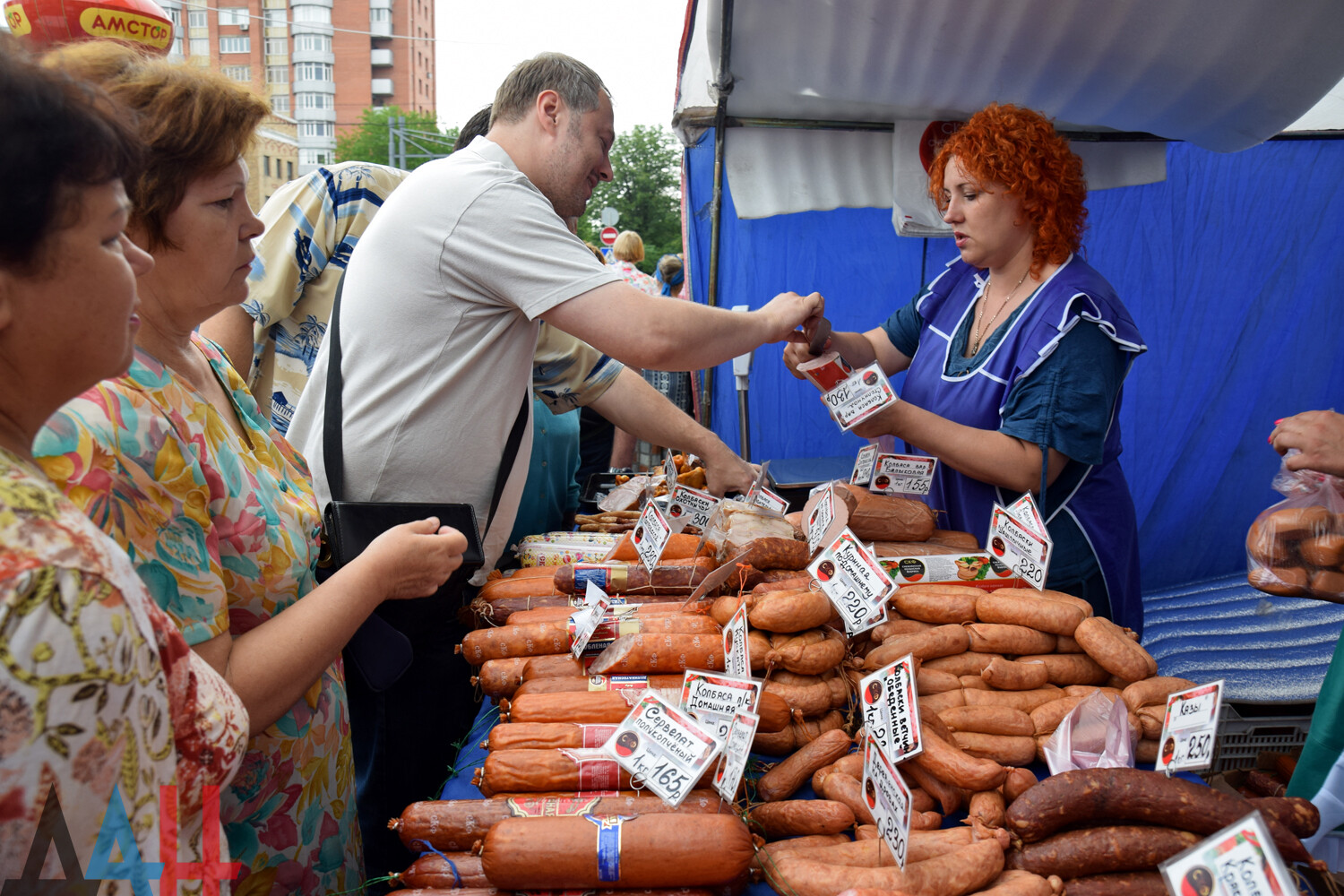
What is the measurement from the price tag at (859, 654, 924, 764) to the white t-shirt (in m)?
1.34

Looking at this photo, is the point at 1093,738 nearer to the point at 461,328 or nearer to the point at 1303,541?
the point at 1303,541

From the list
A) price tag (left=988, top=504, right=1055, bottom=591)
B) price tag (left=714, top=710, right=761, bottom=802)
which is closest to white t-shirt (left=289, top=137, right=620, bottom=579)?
price tag (left=714, top=710, right=761, bottom=802)

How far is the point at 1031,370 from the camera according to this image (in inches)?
112

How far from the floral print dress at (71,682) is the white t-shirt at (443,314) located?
60.9 inches

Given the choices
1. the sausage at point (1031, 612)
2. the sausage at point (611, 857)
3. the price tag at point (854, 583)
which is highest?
the price tag at point (854, 583)

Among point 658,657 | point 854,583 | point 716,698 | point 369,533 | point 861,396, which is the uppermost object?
point 861,396

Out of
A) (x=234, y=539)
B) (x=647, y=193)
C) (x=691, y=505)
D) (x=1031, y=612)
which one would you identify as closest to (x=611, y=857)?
(x=234, y=539)

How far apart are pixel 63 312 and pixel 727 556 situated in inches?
82.3

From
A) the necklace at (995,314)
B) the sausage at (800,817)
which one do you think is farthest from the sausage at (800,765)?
the necklace at (995,314)

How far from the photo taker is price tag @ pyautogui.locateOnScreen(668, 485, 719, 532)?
3.15m

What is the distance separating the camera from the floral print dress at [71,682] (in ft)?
2.60

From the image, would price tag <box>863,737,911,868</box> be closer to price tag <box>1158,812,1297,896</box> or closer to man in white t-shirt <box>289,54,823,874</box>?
price tag <box>1158,812,1297,896</box>

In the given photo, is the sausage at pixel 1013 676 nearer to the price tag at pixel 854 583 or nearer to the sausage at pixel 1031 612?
the sausage at pixel 1031 612

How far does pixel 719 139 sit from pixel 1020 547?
322cm
